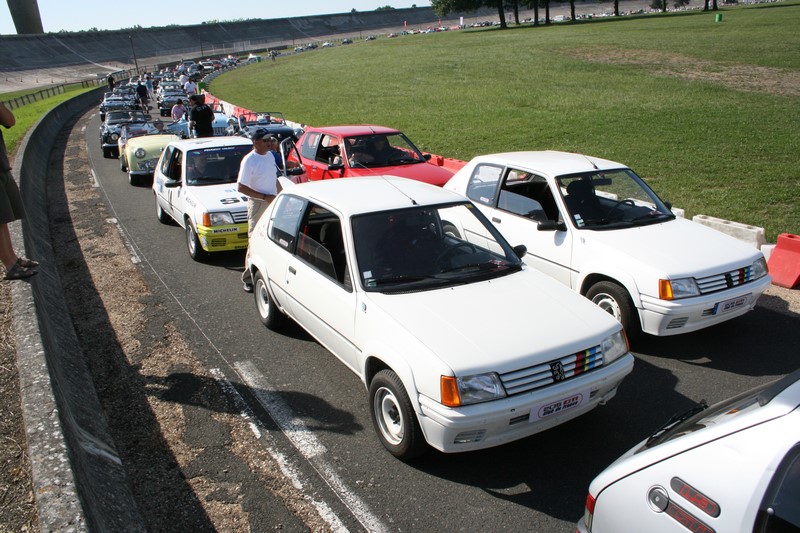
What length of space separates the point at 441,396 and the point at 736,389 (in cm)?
288

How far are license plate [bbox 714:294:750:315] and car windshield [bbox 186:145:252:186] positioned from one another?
7.22m

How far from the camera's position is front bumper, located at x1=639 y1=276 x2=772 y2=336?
220 inches

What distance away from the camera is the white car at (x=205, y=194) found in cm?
888

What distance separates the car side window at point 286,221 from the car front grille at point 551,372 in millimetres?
2746

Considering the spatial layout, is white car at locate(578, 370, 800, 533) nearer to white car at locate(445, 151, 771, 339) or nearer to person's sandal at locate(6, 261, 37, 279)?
white car at locate(445, 151, 771, 339)

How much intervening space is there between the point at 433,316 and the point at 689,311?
104 inches

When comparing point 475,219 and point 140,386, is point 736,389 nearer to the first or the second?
point 475,219

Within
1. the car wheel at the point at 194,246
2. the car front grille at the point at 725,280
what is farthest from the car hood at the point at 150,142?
the car front grille at the point at 725,280

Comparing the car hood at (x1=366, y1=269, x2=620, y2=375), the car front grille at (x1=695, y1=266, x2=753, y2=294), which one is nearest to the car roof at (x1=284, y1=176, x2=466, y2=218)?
the car hood at (x1=366, y1=269, x2=620, y2=375)

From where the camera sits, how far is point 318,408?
510 centimetres

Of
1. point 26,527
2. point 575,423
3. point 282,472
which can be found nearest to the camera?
point 26,527

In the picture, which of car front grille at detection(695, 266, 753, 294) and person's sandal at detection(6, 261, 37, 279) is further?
person's sandal at detection(6, 261, 37, 279)

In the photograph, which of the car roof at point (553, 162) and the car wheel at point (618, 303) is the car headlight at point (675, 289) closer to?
the car wheel at point (618, 303)

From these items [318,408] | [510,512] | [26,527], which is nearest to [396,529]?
[510,512]
